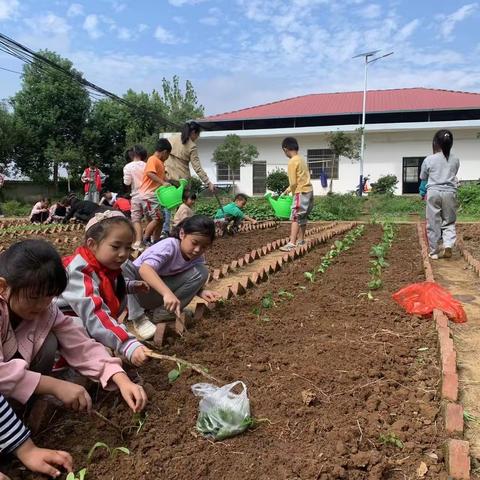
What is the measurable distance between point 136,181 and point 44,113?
19534 millimetres

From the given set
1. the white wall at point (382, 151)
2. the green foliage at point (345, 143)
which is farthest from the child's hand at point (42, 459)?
the white wall at point (382, 151)

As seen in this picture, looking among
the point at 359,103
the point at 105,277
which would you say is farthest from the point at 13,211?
the point at 359,103

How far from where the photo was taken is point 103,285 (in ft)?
8.56

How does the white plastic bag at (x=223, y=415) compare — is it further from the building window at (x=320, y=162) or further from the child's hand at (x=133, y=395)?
the building window at (x=320, y=162)

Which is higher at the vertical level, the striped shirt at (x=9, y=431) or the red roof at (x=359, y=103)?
the red roof at (x=359, y=103)

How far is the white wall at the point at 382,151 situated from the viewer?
24.0 m

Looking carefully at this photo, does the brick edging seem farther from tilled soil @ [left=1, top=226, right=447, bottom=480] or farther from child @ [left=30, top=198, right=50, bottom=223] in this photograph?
child @ [left=30, top=198, right=50, bottom=223]

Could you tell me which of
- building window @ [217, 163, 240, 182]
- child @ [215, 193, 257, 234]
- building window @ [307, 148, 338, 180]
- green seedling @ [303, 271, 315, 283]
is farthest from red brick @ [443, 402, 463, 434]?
building window @ [217, 163, 240, 182]

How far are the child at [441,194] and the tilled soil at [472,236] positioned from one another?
0.69 meters

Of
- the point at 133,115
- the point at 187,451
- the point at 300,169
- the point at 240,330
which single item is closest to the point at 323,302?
the point at 240,330

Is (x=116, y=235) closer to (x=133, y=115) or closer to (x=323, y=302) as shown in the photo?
(x=323, y=302)

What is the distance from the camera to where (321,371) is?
101 inches

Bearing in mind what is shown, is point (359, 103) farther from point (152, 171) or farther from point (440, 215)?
point (152, 171)

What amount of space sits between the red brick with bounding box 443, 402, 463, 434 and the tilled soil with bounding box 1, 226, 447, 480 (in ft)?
0.18
